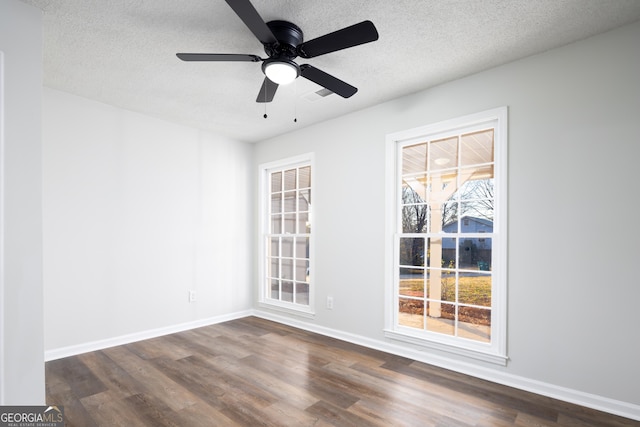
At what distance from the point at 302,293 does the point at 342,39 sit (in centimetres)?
341

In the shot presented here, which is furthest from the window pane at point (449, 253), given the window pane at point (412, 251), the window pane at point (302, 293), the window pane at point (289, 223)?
the window pane at point (289, 223)

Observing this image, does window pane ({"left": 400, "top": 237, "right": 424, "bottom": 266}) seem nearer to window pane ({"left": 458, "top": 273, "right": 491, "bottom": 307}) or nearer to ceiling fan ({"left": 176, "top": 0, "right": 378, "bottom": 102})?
window pane ({"left": 458, "top": 273, "right": 491, "bottom": 307})

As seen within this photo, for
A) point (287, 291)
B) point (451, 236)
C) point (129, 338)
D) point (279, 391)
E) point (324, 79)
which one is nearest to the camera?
point (324, 79)

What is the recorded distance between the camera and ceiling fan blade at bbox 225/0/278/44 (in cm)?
166

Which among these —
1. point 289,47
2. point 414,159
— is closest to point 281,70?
point 289,47

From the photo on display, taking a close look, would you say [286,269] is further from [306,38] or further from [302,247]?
[306,38]

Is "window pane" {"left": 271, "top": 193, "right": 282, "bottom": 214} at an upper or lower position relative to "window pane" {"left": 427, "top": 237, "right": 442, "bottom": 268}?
upper

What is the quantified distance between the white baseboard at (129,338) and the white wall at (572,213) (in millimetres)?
2888

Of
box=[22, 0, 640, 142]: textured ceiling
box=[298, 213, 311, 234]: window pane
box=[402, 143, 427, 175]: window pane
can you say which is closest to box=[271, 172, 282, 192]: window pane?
box=[298, 213, 311, 234]: window pane

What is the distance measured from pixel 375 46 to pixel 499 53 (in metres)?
1.01

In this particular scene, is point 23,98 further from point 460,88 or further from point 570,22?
point 570,22

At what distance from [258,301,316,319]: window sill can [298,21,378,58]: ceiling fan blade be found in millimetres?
3175

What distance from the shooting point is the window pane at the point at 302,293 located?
180 inches

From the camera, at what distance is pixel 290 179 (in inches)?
193
